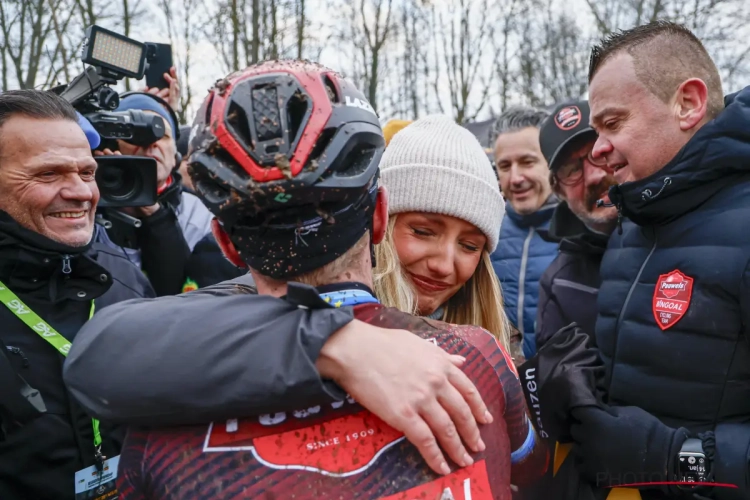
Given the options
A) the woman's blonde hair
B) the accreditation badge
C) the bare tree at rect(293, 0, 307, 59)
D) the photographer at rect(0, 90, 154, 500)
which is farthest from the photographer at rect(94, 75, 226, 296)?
the bare tree at rect(293, 0, 307, 59)

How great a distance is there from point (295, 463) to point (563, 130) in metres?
2.69

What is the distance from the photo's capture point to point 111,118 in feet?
9.79

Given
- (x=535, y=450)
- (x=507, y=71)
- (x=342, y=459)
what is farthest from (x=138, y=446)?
(x=507, y=71)

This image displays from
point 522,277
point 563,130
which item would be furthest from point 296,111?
point 522,277

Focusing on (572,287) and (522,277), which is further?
(522,277)

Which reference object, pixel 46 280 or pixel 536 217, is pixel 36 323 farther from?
pixel 536 217

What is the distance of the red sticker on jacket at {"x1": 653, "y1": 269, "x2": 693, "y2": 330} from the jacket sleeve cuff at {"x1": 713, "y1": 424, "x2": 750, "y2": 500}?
1.09 ft

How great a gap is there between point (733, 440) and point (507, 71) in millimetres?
23047

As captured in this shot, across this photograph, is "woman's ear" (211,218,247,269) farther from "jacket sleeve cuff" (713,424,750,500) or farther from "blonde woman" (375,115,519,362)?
"jacket sleeve cuff" (713,424,750,500)

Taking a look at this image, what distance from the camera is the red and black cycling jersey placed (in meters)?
1.17

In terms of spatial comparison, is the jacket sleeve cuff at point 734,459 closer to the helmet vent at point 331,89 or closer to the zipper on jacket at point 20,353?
the helmet vent at point 331,89

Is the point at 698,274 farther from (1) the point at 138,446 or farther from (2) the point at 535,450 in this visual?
(1) the point at 138,446

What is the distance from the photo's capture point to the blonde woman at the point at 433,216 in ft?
7.38

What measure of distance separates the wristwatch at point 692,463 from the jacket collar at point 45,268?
2.06 meters
